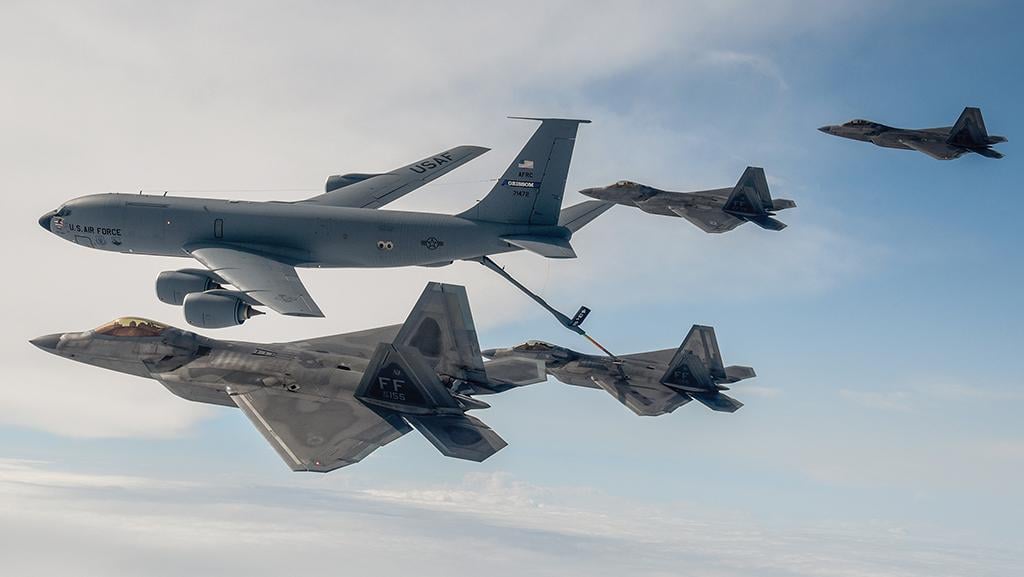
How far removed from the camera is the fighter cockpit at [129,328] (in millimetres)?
31078

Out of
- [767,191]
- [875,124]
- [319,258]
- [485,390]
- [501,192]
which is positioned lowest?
[485,390]

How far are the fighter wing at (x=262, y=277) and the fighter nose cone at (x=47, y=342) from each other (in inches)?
282

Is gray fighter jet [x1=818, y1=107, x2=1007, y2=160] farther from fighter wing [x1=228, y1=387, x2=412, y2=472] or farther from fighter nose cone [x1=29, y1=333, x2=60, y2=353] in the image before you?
fighter nose cone [x1=29, y1=333, x2=60, y2=353]

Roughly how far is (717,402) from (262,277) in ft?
79.3

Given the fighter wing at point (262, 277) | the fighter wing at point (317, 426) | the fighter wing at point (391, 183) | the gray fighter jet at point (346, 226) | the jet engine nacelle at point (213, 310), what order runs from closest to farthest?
the fighter wing at point (317, 426)
the fighter wing at point (262, 277)
the jet engine nacelle at point (213, 310)
the gray fighter jet at point (346, 226)
the fighter wing at point (391, 183)

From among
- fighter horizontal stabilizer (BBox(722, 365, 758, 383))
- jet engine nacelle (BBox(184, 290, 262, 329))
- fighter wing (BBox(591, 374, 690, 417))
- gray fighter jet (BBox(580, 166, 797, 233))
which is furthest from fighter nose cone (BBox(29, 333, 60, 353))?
fighter horizontal stabilizer (BBox(722, 365, 758, 383))

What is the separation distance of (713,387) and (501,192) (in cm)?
1549

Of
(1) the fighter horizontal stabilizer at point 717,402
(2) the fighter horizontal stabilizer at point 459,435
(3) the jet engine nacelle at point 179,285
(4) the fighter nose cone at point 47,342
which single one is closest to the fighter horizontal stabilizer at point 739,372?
(1) the fighter horizontal stabilizer at point 717,402

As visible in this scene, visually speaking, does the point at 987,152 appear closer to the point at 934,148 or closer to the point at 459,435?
the point at 934,148

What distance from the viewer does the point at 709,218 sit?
50.4m

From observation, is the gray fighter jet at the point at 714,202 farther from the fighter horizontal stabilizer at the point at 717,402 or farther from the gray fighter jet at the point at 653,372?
the fighter horizontal stabilizer at the point at 717,402

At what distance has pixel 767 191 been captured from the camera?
48.4 m

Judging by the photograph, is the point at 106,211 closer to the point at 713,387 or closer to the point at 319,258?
the point at 319,258

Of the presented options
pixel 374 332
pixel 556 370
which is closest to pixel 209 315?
pixel 374 332
